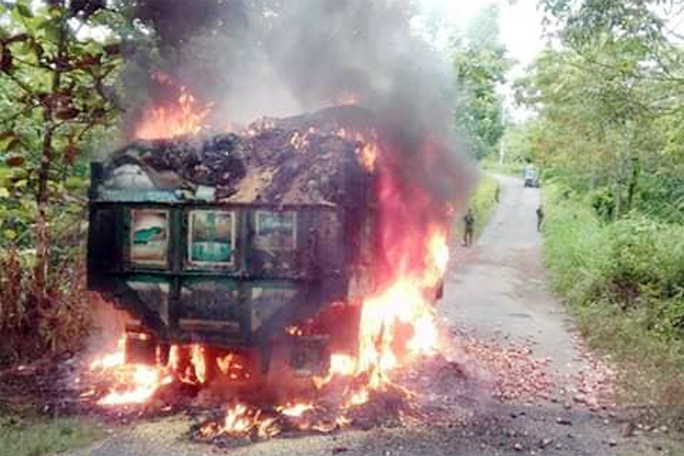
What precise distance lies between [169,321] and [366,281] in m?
1.81

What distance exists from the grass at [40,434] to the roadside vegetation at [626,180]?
520cm

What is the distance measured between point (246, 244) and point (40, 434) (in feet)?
7.47

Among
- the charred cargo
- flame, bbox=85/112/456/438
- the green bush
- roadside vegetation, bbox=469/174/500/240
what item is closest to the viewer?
the charred cargo

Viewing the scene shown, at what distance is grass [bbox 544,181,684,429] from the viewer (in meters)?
7.47

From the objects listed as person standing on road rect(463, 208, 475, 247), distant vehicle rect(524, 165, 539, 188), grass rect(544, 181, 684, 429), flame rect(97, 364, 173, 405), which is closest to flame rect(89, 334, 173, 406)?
flame rect(97, 364, 173, 405)

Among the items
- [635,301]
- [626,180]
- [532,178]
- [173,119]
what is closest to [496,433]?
[173,119]

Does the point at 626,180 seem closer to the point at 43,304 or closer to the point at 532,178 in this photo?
the point at 43,304

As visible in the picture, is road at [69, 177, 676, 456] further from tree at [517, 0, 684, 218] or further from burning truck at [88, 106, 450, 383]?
tree at [517, 0, 684, 218]

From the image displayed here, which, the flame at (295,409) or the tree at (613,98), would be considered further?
the tree at (613,98)

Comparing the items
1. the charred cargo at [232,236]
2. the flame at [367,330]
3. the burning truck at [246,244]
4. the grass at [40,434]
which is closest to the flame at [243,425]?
the flame at [367,330]

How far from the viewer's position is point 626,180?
21125 millimetres

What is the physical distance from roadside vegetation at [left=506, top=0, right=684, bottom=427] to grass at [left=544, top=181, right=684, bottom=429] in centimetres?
2

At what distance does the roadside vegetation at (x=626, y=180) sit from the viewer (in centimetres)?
768

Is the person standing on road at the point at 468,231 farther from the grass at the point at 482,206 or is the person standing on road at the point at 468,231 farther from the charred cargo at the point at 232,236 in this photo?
the charred cargo at the point at 232,236
